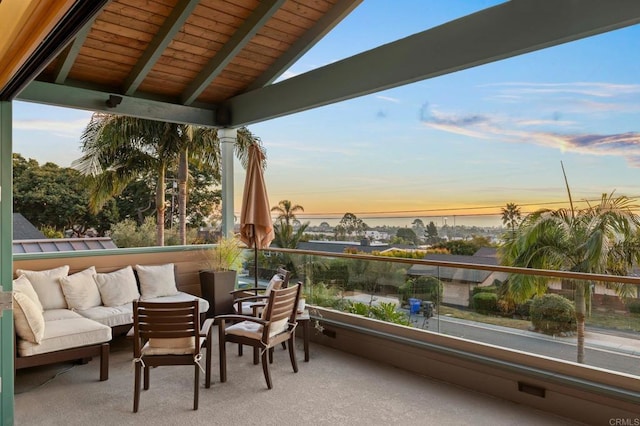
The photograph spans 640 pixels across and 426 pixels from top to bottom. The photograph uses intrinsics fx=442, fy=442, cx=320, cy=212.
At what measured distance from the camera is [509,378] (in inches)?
152

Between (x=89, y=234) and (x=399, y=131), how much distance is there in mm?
9965

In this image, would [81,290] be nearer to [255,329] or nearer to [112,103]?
[255,329]

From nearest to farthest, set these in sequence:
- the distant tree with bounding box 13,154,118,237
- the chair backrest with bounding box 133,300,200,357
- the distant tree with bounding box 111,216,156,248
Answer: the chair backrest with bounding box 133,300,200,357 < the distant tree with bounding box 13,154,118,237 < the distant tree with bounding box 111,216,156,248

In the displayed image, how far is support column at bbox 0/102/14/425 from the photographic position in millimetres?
3053

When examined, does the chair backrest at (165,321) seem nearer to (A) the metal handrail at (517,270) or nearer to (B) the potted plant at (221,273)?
(A) the metal handrail at (517,270)

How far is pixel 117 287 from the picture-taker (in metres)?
5.46

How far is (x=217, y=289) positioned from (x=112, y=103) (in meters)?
2.89

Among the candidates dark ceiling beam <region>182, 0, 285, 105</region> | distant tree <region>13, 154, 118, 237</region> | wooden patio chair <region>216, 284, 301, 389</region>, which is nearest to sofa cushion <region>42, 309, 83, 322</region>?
Answer: wooden patio chair <region>216, 284, 301, 389</region>

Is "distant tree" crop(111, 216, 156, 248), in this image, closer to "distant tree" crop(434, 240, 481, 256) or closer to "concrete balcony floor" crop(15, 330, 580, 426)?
"distant tree" crop(434, 240, 481, 256)

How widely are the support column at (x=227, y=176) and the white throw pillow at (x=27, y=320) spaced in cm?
335

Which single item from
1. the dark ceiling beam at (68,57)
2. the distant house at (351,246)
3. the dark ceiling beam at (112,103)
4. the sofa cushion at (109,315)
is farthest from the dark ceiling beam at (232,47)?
the distant house at (351,246)

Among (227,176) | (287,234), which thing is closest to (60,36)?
(227,176)

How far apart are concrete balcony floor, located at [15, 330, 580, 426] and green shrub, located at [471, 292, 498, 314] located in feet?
2.49

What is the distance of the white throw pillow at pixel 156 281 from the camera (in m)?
5.80
